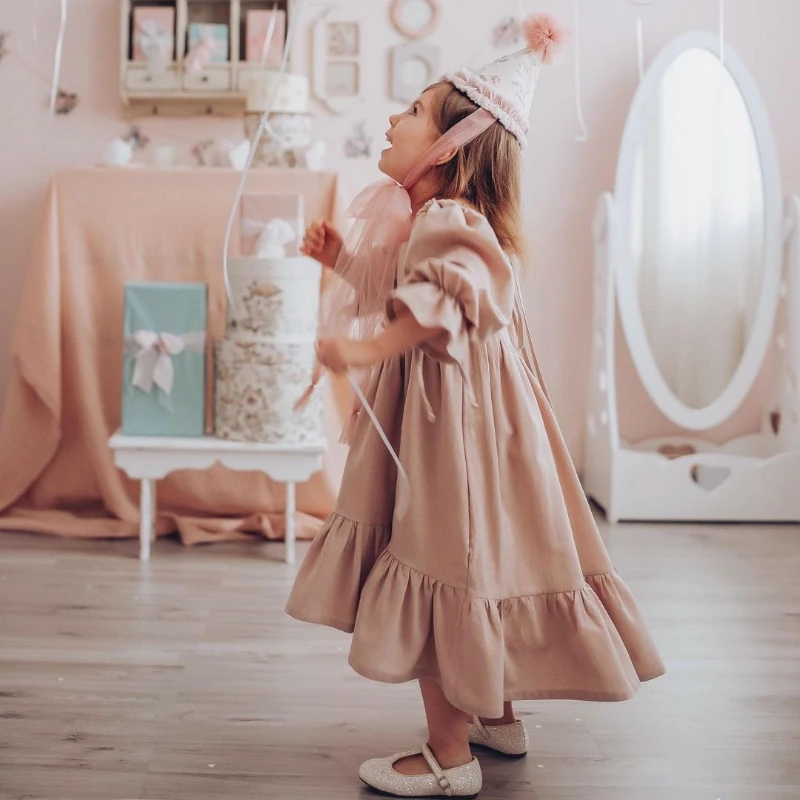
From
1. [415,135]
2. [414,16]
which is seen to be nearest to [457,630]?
[415,135]

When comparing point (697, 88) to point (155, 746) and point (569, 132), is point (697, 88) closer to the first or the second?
point (569, 132)

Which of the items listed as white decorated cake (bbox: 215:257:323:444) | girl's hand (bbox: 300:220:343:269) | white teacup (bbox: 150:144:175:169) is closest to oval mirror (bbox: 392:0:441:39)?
white teacup (bbox: 150:144:175:169)

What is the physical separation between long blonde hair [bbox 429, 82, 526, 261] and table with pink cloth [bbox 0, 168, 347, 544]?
1195 millimetres

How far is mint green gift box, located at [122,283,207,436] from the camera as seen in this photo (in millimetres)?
2285

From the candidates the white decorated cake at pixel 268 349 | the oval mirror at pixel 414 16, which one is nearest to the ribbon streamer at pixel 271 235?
the white decorated cake at pixel 268 349

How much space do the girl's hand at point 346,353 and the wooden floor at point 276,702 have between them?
53 cm

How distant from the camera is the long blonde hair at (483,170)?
1277 mm

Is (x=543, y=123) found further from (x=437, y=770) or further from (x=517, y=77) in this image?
(x=437, y=770)

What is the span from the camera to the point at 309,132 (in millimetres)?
2539

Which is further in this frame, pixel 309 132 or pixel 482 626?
pixel 309 132

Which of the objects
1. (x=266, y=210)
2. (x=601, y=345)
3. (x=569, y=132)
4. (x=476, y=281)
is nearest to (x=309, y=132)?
(x=266, y=210)

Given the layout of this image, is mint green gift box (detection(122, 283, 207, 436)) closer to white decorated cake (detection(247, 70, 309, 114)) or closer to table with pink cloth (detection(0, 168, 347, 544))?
table with pink cloth (detection(0, 168, 347, 544))

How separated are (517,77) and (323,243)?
32cm

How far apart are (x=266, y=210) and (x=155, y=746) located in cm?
130
